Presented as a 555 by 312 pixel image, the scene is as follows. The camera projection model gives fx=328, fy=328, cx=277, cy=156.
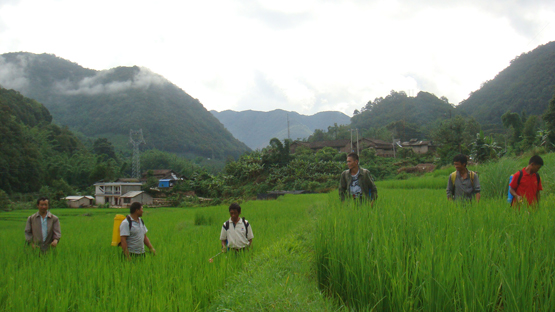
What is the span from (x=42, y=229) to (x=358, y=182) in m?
5.23

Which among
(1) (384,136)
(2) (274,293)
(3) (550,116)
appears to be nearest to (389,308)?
(2) (274,293)

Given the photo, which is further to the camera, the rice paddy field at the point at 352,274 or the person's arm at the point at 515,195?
the person's arm at the point at 515,195

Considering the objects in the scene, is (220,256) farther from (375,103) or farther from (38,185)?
(375,103)

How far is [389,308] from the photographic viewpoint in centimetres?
241

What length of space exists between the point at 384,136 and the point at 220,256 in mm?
63088

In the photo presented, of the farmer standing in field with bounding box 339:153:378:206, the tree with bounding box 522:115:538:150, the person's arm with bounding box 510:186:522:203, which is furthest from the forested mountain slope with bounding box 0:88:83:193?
the tree with bounding box 522:115:538:150

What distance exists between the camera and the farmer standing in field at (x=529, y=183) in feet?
15.6

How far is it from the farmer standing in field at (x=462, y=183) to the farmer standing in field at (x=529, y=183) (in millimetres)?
501

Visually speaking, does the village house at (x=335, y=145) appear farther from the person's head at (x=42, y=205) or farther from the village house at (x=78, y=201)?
the person's head at (x=42, y=205)

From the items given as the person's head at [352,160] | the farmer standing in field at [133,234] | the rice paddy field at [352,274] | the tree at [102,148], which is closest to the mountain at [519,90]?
the person's head at [352,160]

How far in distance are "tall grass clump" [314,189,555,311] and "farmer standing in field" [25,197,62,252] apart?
448cm

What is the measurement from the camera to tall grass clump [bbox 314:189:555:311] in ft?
6.18

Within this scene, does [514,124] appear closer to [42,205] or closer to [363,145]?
[363,145]

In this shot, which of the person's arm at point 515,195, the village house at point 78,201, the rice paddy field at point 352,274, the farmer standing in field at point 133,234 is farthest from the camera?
the village house at point 78,201
